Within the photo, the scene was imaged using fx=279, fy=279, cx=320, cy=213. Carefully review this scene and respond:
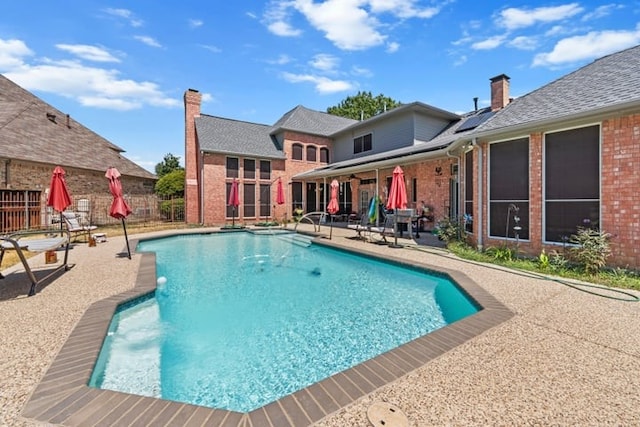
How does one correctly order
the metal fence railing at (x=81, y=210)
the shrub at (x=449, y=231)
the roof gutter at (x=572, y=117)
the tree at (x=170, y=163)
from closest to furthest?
the roof gutter at (x=572, y=117)
the shrub at (x=449, y=231)
the metal fence railing at (x=81, y=210)
the tree at (x=170, y=163)

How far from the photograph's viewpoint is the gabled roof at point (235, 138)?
18641 millimetres

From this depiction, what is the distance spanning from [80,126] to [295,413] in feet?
94.0

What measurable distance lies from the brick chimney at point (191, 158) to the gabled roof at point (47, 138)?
5.02m

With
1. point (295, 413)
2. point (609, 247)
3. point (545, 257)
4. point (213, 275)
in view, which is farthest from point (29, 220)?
point (609, 247)

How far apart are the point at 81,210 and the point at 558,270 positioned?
72.0 ft

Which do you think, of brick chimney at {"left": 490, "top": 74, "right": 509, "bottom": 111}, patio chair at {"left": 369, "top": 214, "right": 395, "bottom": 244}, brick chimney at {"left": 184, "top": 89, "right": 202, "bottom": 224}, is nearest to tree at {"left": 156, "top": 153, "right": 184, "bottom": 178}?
Answer: brick chimney at {"left": 184, "top": 89, "right": 202, "bottom": 224}

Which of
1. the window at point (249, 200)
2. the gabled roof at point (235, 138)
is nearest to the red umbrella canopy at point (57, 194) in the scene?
the gabled roof at point (235, 138)

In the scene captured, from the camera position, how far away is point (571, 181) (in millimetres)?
6375

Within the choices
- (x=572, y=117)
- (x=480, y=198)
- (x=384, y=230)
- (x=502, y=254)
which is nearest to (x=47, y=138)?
(x=384, y=230)

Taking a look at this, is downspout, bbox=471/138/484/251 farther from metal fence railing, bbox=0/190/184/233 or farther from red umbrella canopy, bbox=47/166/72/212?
metal fence railing, bbox=0/190/184/233

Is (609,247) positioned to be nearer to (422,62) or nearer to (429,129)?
(422,62)

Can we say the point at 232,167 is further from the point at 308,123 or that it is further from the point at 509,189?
the point at 509,189

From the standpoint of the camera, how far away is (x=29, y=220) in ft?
46.3

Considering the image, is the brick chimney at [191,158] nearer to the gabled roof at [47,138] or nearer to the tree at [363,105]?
the gabled roof at [47,138]
